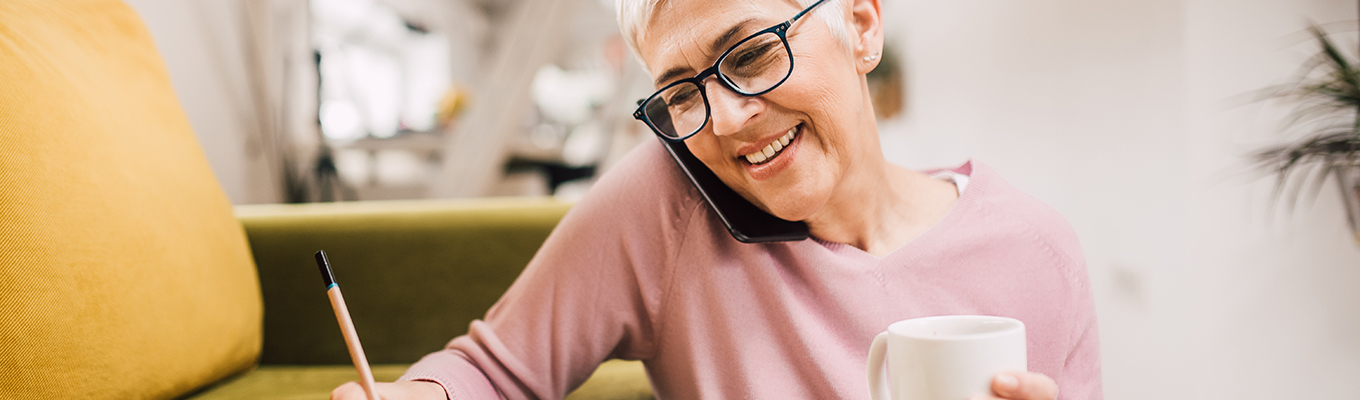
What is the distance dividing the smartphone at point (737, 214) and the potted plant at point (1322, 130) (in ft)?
4.15

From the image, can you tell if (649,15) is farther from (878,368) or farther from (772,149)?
(878,368)

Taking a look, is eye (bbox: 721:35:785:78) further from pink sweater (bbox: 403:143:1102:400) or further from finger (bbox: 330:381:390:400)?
finger (bbox: 330:381:390:400)

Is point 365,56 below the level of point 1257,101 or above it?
above

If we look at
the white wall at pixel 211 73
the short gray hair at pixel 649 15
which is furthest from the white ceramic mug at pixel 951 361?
the white wall at pixel 211 73

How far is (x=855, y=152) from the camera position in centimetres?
79

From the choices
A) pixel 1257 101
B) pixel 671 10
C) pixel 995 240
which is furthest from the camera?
pixel 1257 101

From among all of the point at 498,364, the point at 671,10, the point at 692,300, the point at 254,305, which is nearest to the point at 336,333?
the point at 254,305

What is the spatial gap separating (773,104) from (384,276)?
0.87m

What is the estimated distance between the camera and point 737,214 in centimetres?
78

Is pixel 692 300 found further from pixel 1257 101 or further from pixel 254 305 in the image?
pixel 1257 101

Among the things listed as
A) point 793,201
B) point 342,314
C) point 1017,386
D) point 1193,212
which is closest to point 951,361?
point 1017,386

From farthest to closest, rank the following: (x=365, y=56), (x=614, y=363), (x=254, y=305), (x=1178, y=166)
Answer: (x=365, y=56), (x=1178, y=166), (x=614, y=363), (x=254, y=305)

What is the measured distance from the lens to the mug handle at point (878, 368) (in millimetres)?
523

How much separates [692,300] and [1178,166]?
1674mm
